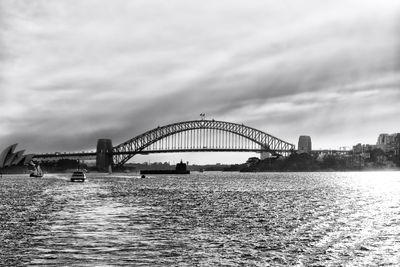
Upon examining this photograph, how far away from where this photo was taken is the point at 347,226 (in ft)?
104

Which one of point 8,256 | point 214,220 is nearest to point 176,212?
point 214,220

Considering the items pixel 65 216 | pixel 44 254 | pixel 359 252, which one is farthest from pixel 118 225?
pixel 359 252

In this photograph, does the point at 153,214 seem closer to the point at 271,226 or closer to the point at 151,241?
the point at 271,226

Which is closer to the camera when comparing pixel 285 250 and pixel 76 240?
pixel 285 250

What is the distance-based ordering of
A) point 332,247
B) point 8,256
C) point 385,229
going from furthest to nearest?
point 385,229, point 332,247, point 8,256

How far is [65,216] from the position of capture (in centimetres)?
3600

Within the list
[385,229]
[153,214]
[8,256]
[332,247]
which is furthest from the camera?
[153,214]

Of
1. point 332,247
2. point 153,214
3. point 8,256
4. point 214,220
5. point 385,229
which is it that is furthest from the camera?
point 153,214

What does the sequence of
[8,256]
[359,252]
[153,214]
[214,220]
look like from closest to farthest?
[8,256] → [359,252] → [214,220] → [153,214]

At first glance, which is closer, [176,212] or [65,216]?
[65,216]

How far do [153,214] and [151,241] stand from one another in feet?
50.2

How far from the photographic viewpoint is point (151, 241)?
24.0 m

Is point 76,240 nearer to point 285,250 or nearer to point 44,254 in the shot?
point 44,254

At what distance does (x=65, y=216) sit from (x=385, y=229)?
17.9 metres
